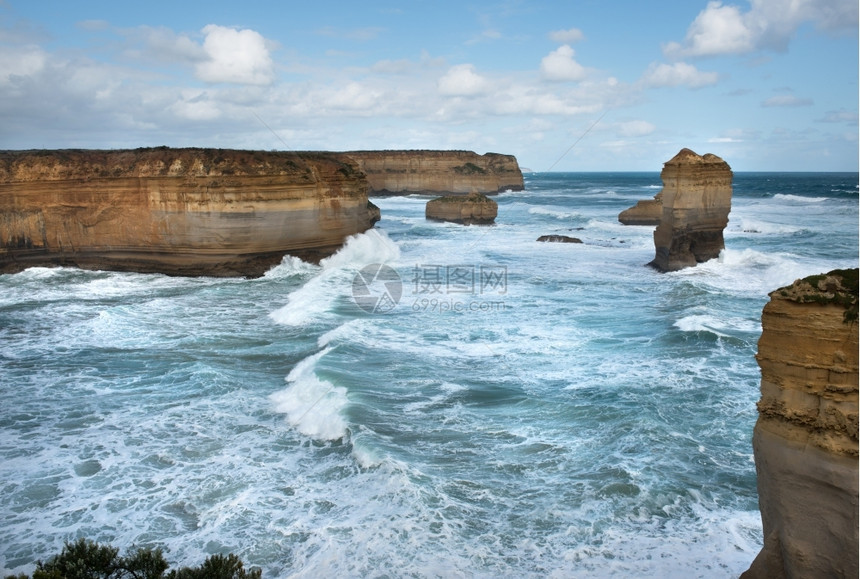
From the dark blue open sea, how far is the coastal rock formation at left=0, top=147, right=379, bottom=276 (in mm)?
3084

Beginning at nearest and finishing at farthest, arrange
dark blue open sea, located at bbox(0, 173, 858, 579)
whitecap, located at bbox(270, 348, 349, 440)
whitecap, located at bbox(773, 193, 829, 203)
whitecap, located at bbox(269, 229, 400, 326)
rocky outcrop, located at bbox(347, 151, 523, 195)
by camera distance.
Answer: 1. dark blue open sea, located at bbox(0, 173, 858, 579)
2. whitecap, located at bbox(270, 348, 349, 440)
3. whitecap, located at bbox(269, 229, 400, 326)
4. whitecap, located at bbox(773, 193, 829, 203)
5. rocky outcrop, located at bbox(347, 151, 523, 195)

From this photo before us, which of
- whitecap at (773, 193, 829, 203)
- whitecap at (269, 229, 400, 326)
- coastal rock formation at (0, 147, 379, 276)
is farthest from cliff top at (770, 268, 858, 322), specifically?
whitecap at (773, 193, 829, 203)

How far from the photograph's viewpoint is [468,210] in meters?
44.5

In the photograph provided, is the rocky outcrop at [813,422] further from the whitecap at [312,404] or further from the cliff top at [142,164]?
the cliff top at [142,164]

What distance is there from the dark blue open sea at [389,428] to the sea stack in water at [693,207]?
313cm

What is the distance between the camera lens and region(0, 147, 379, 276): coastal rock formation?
23.4 meters

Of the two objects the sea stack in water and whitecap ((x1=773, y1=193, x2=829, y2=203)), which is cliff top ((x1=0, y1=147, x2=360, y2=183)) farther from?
whitecap ((x1=773, y1=193, x2=829, y2=203))

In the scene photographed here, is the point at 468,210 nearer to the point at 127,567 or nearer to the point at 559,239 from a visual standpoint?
the point at 559,239

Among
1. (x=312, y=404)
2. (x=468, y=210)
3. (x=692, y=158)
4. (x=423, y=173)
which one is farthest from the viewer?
(x=423, y=173)

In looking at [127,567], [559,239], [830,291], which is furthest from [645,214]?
[127,567]

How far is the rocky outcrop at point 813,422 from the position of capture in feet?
16.1

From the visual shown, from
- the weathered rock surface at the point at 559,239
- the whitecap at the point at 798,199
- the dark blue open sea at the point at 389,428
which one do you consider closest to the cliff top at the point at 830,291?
the dark blue open sea at the point at 389,428

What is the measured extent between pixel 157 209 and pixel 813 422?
22973mm

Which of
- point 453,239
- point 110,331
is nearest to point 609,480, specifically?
point 110,331
